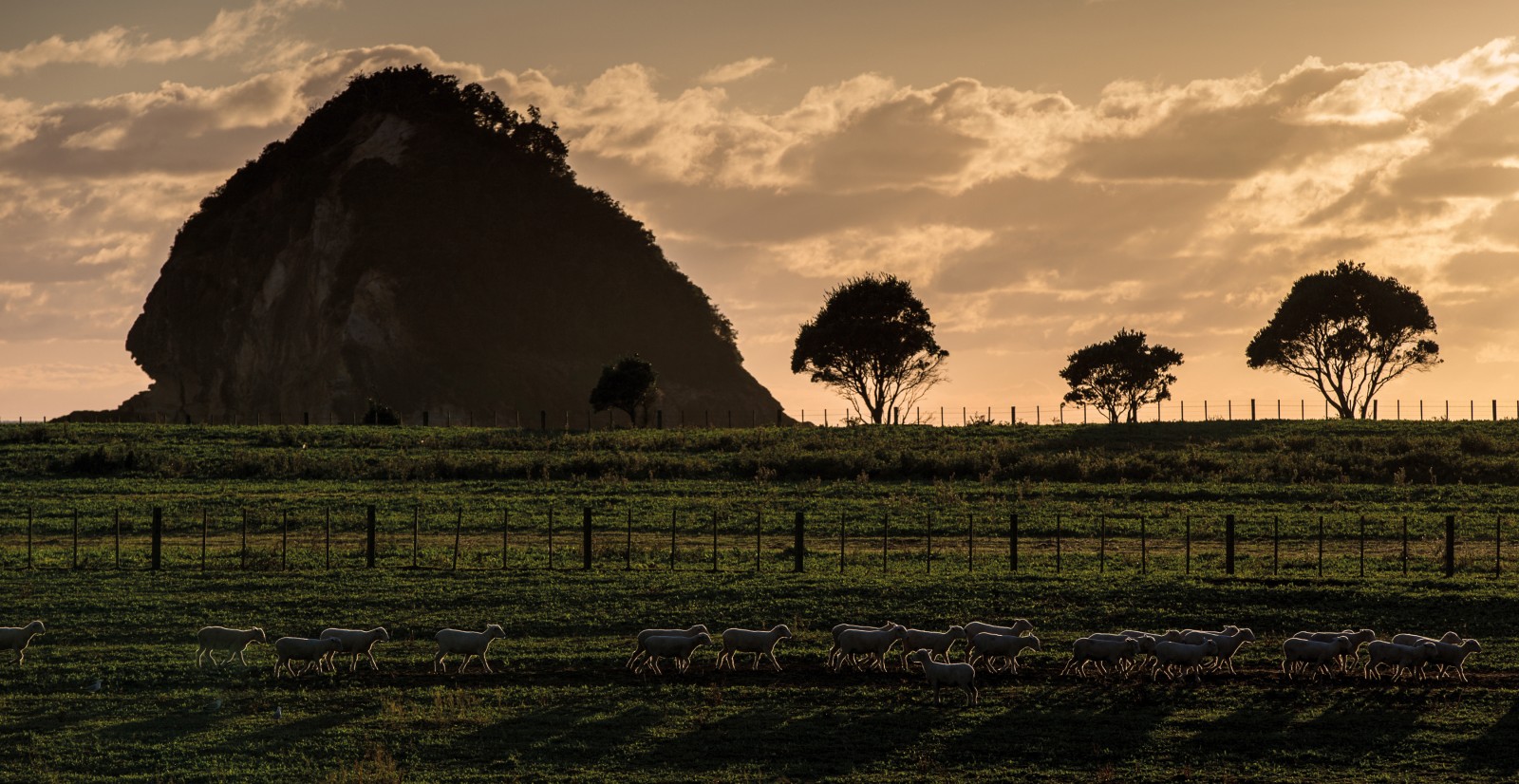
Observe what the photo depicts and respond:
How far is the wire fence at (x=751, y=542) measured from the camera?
44.9 m

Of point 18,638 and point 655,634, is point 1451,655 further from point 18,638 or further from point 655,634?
point 18,638

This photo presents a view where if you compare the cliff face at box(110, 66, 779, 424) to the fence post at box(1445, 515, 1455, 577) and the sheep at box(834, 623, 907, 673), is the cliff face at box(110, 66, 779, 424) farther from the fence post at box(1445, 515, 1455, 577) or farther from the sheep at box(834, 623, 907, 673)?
the sheep at box(834, 623, 907, 673)

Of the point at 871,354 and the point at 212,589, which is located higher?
the point at 871,354

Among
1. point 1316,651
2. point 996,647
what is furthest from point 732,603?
point 1316,651

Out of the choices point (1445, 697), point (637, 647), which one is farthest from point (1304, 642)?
point (637, 647)

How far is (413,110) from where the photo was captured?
180500 millimetres

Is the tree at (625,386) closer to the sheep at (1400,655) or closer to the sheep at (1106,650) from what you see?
the sheep at (1106,650)

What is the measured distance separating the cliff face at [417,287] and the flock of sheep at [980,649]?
408 ft

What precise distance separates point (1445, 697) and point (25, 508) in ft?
179

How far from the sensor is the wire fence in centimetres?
4488

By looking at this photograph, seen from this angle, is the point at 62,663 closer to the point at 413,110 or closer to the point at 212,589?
the point at 212,589

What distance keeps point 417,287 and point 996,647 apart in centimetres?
14362

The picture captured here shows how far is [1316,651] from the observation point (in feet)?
88.8

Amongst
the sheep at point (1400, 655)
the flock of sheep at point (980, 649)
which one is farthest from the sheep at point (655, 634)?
the sheep at point (1400, 655)
